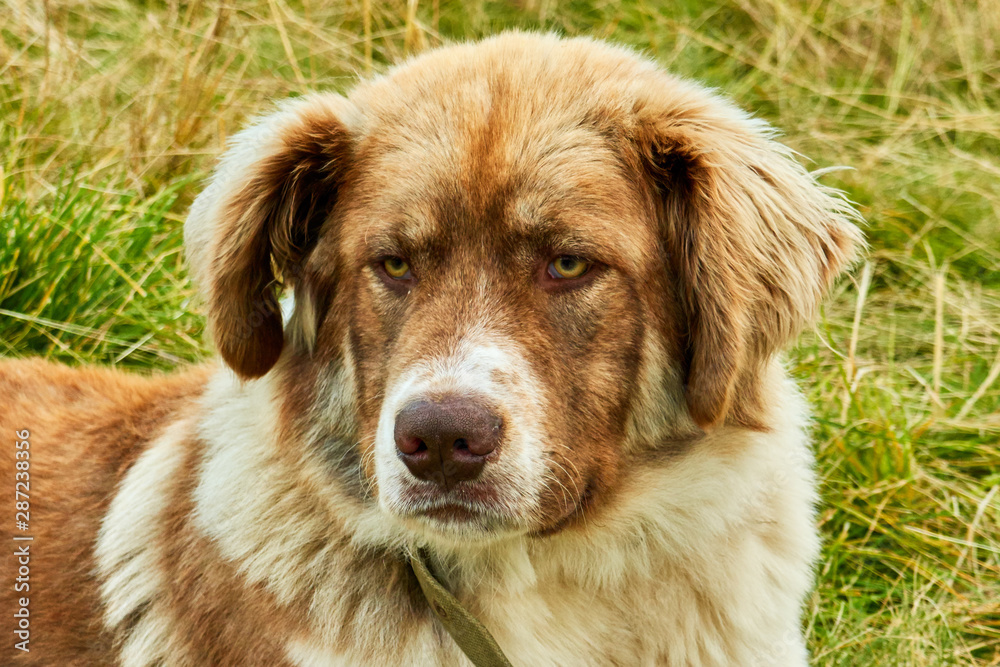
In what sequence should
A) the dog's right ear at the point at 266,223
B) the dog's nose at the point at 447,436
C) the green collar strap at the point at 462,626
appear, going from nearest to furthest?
the dog's nose at the point at 447,436
the green collar strap at the point at 462,626
the dog's right ear at the point at 266,223

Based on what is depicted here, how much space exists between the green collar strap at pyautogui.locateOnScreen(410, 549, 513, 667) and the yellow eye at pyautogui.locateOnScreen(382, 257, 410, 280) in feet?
2.76

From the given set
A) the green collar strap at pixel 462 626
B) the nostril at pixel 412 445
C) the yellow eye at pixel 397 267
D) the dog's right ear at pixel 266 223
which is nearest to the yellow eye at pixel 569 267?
the yellow eye at pixel 397 267

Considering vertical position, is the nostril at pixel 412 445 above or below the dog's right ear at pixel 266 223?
below

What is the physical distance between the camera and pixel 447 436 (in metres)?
2.78

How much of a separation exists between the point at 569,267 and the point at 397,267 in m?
0.52

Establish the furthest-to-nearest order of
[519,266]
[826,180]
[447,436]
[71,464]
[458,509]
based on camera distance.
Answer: [826,180], [71,464], [519,266], [458,509], [447,436]

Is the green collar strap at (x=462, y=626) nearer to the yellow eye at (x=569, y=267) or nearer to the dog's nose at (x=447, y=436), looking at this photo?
the dog's nose at (x=447, y=436)

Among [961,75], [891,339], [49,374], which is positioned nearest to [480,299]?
[49,374]

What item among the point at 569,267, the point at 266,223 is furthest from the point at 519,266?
the point at 266,223

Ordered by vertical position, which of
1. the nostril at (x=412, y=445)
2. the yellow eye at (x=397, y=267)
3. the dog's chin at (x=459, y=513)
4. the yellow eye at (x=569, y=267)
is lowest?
the dog's chin at (x=459, y=513)

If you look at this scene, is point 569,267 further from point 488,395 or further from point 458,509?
point 458,509

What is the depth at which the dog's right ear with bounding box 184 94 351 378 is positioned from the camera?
3.43m

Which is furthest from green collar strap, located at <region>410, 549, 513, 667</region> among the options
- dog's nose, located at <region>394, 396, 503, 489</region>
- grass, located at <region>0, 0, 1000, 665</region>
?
grass, located at <region>0, 0, 1000, 665</region>

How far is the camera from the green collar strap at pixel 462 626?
309 centimetres
